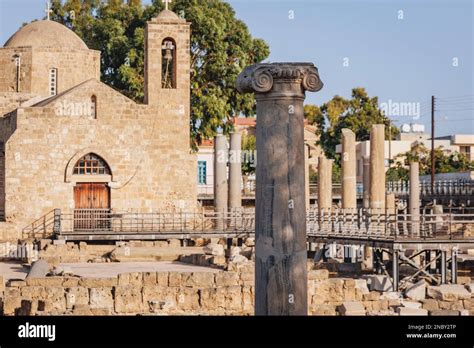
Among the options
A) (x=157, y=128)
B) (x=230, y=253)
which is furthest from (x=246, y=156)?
(x=230, y=253)

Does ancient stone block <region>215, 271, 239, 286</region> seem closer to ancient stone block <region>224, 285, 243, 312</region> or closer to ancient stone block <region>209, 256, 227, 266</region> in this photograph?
ancient stone block <region>224, 285, 243, 312</region>

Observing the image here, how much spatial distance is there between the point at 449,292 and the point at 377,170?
9.82 metres

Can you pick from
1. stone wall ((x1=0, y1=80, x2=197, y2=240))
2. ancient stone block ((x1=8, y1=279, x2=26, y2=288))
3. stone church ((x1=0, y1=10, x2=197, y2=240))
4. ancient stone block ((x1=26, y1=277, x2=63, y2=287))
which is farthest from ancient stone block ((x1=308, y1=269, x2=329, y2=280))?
stone wall ((x1=0, y1=80, x2=197, y2=240))

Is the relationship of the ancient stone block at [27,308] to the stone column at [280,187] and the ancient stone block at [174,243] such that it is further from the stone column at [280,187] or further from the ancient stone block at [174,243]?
the ancient stone block at [174,243]

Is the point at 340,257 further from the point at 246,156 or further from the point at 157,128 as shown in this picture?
the point at 246,156

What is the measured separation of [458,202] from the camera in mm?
57281

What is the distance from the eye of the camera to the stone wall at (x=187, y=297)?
2353cm

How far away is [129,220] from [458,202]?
21.7m

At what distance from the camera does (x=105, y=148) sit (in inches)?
1676

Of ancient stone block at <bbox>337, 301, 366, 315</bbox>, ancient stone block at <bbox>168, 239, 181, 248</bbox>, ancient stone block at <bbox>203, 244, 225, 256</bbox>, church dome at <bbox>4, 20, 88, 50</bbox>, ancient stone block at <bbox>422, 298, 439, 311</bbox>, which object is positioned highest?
church dome at <bbox>4, 20, 88, 50</bbox>

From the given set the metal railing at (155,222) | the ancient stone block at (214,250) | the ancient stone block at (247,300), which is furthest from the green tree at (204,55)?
the ancient stone block at (247,300)

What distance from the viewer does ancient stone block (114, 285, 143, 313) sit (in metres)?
23.9

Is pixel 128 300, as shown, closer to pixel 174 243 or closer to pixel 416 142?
pixel 174 243

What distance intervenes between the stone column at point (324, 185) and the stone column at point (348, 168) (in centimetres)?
224
